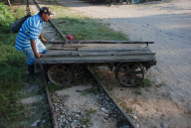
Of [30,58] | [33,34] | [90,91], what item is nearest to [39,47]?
[30,58]

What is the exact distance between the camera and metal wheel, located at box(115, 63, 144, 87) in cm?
761

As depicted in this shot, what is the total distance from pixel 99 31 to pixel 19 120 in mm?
7892

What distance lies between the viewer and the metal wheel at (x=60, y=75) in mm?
7531

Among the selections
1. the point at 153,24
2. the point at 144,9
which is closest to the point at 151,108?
the point at 153,24

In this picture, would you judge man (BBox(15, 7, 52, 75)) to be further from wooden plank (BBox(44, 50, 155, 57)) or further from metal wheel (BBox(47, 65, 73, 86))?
metal wheel (BBox(47, 65, 73, 86))

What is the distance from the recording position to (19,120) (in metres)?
6.24

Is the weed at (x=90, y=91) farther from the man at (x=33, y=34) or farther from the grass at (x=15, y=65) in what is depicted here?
the man at (x=33, y=34)

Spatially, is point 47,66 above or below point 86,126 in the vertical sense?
above

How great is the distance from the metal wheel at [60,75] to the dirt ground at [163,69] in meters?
1.24

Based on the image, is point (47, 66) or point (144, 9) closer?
point (47, 66)

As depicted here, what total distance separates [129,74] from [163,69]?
Answer: 1.80 metres

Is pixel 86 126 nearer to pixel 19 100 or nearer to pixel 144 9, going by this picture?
pixel 19 100

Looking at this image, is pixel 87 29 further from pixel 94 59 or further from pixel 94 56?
pixel 94 59

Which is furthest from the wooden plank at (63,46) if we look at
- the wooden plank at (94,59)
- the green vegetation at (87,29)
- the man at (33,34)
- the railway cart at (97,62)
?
the green vegetation at (87,29)
